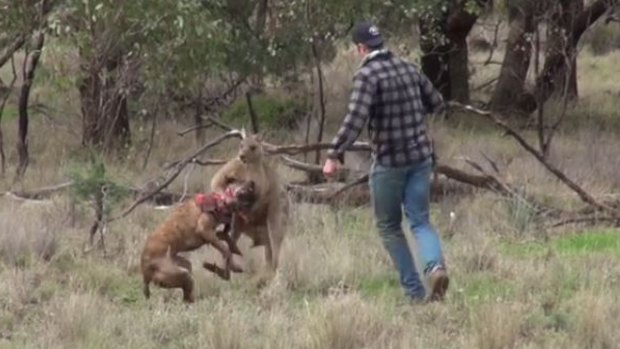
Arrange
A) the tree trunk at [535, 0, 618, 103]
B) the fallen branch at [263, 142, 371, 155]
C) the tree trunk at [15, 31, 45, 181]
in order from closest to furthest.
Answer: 1. the fallen branch at [263, 142, 371, 155]
2. the tree trunk at [15, 31, 45, 181]
3. the tree trunk at [535, 0, 618, 103]

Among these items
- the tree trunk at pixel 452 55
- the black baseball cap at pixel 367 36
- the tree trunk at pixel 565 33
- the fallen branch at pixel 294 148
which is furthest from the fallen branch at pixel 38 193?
the tree trunk at pixel 452 55

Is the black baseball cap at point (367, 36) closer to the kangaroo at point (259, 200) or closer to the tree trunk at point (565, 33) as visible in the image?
the kangaroo at point (259, 200)

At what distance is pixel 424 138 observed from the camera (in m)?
9.22

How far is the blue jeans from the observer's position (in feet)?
30.1

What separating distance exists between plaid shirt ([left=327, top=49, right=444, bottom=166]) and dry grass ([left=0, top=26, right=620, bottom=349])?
0.98 metres

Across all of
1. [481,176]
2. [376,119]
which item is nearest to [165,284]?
[376,119]

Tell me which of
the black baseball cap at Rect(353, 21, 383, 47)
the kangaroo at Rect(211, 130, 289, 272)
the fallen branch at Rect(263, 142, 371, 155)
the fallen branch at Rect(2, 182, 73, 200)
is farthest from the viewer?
the fallen branch at Rect(2, 182, 73, 200)

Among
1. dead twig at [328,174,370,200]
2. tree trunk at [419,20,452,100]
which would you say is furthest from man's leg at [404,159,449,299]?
tree trunk at [419,20,452,100]

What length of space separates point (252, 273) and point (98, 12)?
4481 mm

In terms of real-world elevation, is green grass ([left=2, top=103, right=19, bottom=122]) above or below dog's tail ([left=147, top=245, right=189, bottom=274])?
below

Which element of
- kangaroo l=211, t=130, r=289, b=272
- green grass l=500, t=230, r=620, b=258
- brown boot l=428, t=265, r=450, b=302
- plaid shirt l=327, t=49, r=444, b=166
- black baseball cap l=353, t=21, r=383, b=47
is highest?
black baseball cap l=353, t=21, r=383, b=47

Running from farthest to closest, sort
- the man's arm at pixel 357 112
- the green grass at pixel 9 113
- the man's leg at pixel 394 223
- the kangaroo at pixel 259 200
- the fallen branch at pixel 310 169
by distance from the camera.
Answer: the green grass at pixel 9 113, the fallen branch at pixel 310 169, the kangaroo at pixel 259 200, the man's leg at pixel 394 223, the man's arm at pixel 357 112

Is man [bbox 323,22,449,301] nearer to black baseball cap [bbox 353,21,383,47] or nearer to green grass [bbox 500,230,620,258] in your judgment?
black baseball cap [bbox 353,21,383,47]

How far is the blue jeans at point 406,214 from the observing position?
917 centimetres
